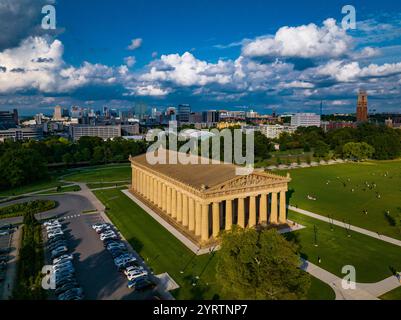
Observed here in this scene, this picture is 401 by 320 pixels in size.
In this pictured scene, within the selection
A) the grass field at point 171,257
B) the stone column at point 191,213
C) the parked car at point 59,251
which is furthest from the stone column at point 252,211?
the parked car at point 59,251

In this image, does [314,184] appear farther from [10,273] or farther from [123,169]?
[10,273]

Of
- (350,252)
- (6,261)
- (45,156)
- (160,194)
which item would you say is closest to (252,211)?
(350,252)

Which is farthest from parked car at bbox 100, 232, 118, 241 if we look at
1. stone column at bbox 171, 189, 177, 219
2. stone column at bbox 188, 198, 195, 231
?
stone column at bbox 188, 198, 195, 231

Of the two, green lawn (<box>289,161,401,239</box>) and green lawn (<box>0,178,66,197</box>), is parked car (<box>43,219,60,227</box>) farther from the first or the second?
green lawn (<box>289,161,401,239</box>)

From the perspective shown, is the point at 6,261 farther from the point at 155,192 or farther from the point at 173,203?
the point at 155,192

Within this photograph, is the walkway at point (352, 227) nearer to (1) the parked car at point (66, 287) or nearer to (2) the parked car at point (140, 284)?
(2) the parked car at point (140, 284)
